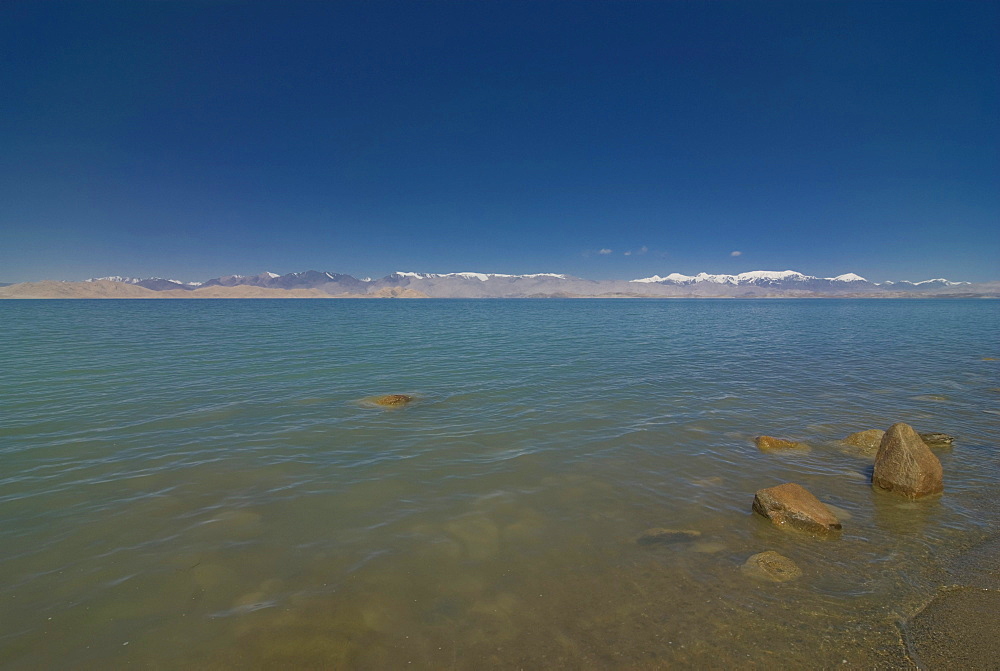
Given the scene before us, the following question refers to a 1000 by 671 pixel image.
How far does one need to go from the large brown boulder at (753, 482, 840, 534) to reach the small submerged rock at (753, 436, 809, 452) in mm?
3716

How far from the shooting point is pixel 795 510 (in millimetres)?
7383

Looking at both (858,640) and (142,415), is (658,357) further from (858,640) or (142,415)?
(142,415)

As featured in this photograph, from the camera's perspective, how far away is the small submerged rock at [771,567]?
19.7 feet

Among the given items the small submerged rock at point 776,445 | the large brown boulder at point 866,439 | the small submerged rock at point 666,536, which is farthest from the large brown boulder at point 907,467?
the small submerged rock at point 666,536

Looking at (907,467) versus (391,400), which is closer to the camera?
(907,467)

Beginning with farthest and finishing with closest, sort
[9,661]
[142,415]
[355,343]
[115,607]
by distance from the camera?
[355,343]
[142,415]
[115,607]
[9,661]

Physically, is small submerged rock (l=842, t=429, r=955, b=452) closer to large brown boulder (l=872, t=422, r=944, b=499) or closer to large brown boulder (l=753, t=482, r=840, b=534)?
large brown boulder (l=872, t=422, r=944, b=499)

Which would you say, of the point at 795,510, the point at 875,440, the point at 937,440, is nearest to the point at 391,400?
the point at 795,510

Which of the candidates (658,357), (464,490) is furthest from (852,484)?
(658,357)

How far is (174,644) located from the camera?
504 cm

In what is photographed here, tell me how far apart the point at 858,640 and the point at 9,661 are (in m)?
9.28

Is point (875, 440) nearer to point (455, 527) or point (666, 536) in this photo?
point (666, 536)

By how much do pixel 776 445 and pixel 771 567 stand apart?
20.0 ft

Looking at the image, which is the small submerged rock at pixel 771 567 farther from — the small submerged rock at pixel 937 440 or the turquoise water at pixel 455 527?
the small submerged rock at pixel 937 440
